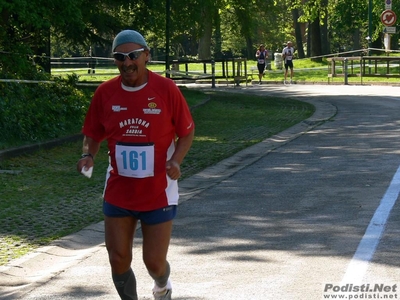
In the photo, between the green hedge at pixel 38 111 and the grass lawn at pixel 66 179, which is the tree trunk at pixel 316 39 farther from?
the green hedge at pixel 38 111

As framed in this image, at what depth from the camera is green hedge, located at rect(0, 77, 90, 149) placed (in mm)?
15375

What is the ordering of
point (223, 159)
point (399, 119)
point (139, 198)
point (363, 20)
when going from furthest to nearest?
point (363, 20), point (399, 119), point (223, 159), point (139, 198)

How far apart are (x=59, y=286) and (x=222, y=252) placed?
1513mm

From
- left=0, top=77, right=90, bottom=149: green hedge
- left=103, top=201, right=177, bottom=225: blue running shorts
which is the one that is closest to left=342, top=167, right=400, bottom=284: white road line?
left=103, top=201, right=177, bottom=225: blue running shorts

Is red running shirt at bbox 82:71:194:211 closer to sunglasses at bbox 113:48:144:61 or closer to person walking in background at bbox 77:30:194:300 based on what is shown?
person walking in background at bbox 77:30:194:300

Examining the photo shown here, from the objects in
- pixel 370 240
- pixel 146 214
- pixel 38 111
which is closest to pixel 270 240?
pixel 370 240

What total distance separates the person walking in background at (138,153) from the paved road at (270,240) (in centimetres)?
89

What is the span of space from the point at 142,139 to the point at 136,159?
126 mm

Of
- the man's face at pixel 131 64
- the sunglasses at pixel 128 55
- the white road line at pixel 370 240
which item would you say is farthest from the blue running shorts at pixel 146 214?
the white road line at pixel 370 240

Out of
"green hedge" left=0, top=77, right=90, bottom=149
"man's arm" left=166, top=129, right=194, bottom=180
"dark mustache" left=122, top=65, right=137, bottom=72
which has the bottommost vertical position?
"green hedge" left=0, top=77, right=90, bottom=149

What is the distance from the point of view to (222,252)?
26.1 feet

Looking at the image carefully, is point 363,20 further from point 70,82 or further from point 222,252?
point 222,252

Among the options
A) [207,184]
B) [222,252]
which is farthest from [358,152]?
[222,252]

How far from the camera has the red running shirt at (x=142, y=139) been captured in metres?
5.75
